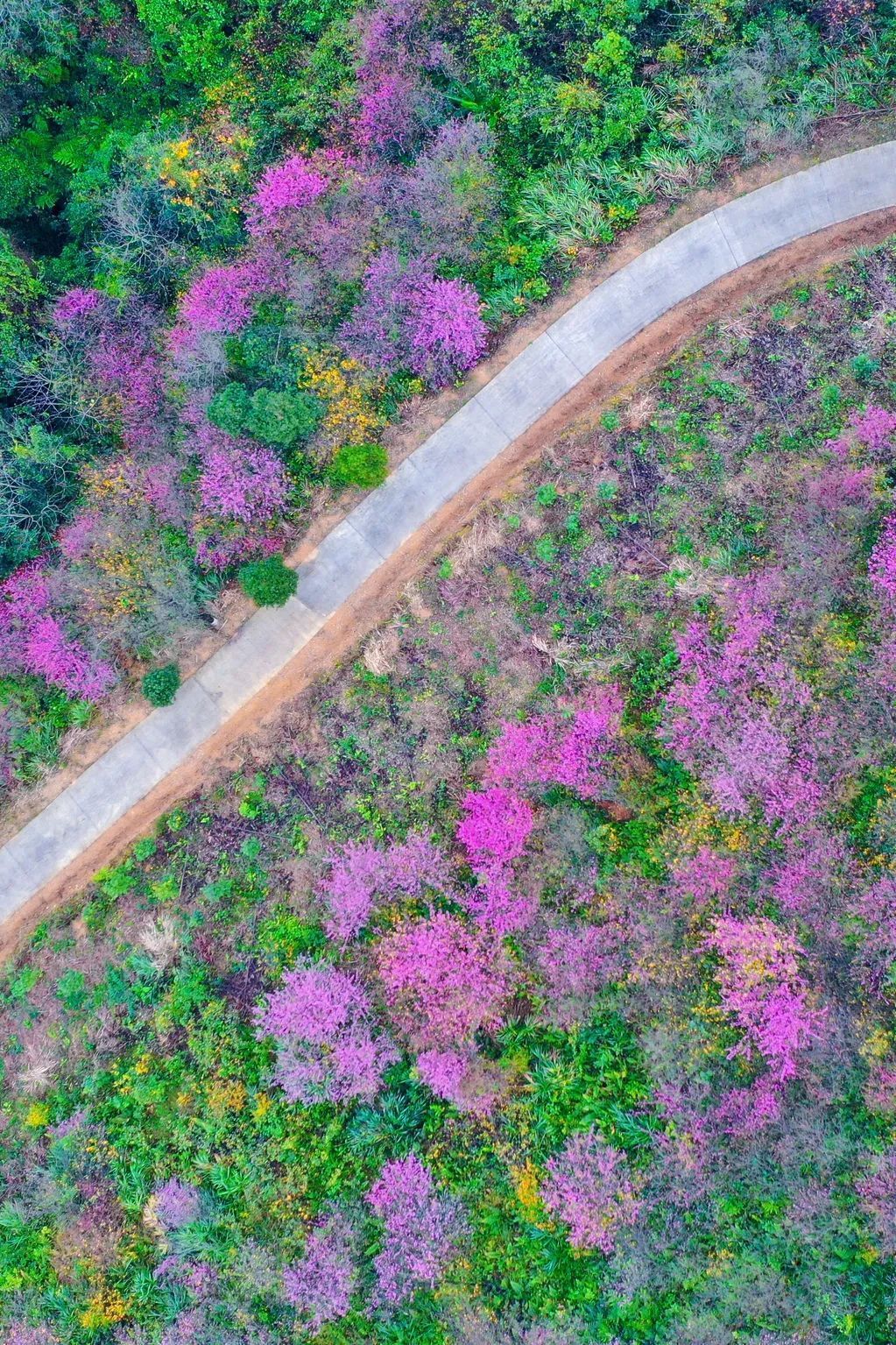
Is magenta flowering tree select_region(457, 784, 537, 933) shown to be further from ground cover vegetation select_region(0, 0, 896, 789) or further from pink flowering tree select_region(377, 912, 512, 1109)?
ground cover vegetation select_region(0, 0, 896, 789)

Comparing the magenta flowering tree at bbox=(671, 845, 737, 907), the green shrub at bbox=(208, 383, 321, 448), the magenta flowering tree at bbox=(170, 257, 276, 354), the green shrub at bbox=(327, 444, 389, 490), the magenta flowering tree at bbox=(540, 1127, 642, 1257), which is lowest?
the magenta flowering tree at bbox=(540, 1127, 642, 1257)

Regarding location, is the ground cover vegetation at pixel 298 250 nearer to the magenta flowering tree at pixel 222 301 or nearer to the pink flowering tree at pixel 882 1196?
the magenta flowering tree at pixel 222 301

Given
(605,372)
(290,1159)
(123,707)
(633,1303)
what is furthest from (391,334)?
(633,1303)

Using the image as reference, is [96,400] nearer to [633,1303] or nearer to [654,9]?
[654,9]

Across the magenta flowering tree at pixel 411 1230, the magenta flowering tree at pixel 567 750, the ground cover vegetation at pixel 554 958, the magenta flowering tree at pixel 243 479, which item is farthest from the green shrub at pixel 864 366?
the magenta flowering tree at pixel 411 1230

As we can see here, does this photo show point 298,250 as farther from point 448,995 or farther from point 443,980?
point 448,995

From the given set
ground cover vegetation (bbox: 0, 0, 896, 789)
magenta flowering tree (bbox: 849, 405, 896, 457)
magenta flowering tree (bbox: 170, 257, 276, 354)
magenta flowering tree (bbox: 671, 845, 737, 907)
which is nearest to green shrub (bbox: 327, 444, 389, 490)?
ground cover vegetation (bbox: 0, 0, 896, 789)
